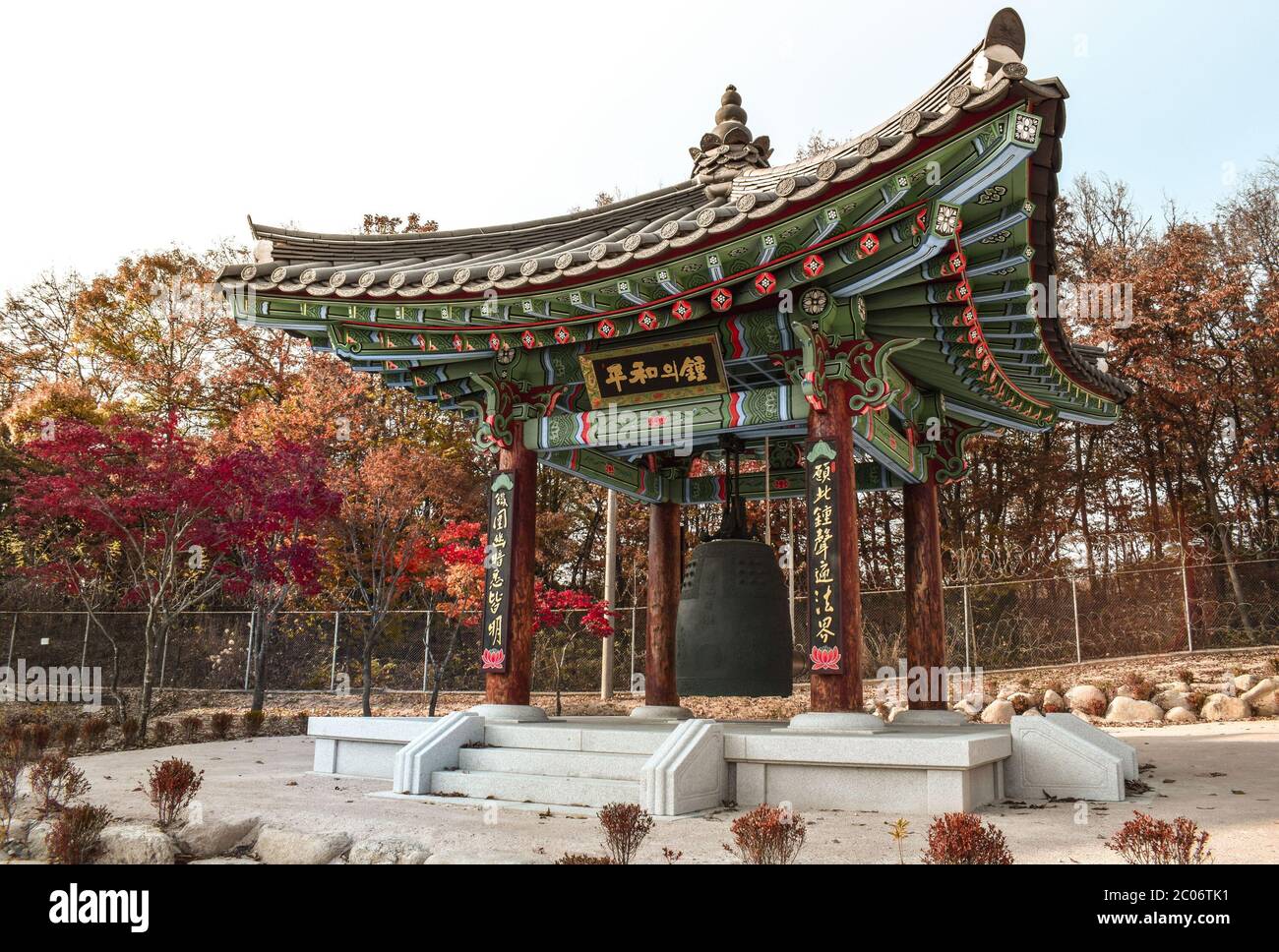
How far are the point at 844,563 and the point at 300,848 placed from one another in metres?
4.24

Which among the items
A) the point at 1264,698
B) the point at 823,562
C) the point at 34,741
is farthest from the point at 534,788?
the point at 1264,698

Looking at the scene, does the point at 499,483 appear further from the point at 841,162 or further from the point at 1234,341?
the point at 1234,341

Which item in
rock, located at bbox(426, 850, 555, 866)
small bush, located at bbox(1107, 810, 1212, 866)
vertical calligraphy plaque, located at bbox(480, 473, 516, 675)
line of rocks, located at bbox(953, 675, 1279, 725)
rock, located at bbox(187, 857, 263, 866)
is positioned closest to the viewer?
small bush, located at bbox(1107, 810, 1212, 866)

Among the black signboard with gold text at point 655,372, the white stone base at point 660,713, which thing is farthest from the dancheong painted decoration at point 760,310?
the white stone base at point 660,713

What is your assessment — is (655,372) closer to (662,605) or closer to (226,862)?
(662,605)

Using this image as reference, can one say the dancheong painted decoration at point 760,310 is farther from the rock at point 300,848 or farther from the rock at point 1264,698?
the rock at point 1264,698

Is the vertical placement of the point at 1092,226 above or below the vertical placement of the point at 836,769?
above

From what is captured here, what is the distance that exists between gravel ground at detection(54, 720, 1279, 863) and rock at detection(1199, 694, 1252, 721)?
4.88 meters

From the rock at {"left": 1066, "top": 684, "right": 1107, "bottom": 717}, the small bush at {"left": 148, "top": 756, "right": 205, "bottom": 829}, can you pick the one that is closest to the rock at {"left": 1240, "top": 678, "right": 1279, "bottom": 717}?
the rock at {"left": 1066, "top": 684, "right": 1107, "bottom": 717}

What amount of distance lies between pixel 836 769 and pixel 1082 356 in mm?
5864

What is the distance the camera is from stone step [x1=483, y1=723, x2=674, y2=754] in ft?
23.7

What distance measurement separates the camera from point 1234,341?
19.8 m

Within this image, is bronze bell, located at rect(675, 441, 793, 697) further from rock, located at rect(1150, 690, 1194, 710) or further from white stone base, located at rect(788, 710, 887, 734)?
rock, located at rect(1150, 690, 1194, 710)
